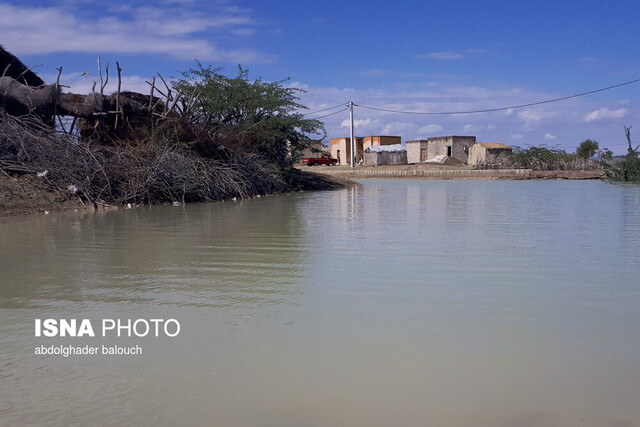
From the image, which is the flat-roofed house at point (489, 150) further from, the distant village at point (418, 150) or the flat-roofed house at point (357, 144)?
the flat-roofed house at point (357, 144)

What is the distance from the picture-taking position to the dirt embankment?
11.1 metres

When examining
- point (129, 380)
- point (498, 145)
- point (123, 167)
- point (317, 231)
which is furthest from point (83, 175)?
point (498, 145)

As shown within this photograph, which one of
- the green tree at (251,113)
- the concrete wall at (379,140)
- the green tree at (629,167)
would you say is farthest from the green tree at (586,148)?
the green tree at (251,113)

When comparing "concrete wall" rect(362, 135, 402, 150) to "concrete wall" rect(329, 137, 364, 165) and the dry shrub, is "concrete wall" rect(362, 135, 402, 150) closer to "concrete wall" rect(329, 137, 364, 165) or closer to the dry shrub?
"concrete wall" rect(329, 137, 364, 165)

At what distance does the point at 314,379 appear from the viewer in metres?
2.90

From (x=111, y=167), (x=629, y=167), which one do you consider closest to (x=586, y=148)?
(x=629, y=167)

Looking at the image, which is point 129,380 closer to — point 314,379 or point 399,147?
point 314,379

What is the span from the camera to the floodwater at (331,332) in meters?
2.61

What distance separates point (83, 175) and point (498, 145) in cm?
3817

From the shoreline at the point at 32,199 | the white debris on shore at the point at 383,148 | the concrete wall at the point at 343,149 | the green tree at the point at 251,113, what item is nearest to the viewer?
the shoreline at the point at 32,199

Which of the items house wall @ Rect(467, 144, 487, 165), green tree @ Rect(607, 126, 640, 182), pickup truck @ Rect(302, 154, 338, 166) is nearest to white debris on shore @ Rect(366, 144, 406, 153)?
pickup truck @ Rect(302, 154, 338, 166)

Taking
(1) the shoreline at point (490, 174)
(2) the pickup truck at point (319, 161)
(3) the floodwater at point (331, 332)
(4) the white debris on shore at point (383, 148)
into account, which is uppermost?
(4) the white debris on shore at point (383, 148)

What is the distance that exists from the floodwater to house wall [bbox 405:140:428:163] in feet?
149

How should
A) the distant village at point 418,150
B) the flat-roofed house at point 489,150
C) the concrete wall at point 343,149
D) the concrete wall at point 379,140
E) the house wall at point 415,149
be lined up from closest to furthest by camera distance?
1. the flat-roofed house at point 489,150
2. the distant village at point 418,150
3. the house wall at point 415,149
4. the concrete wall at point 379,140
5. the concrete wall at point 343,149
